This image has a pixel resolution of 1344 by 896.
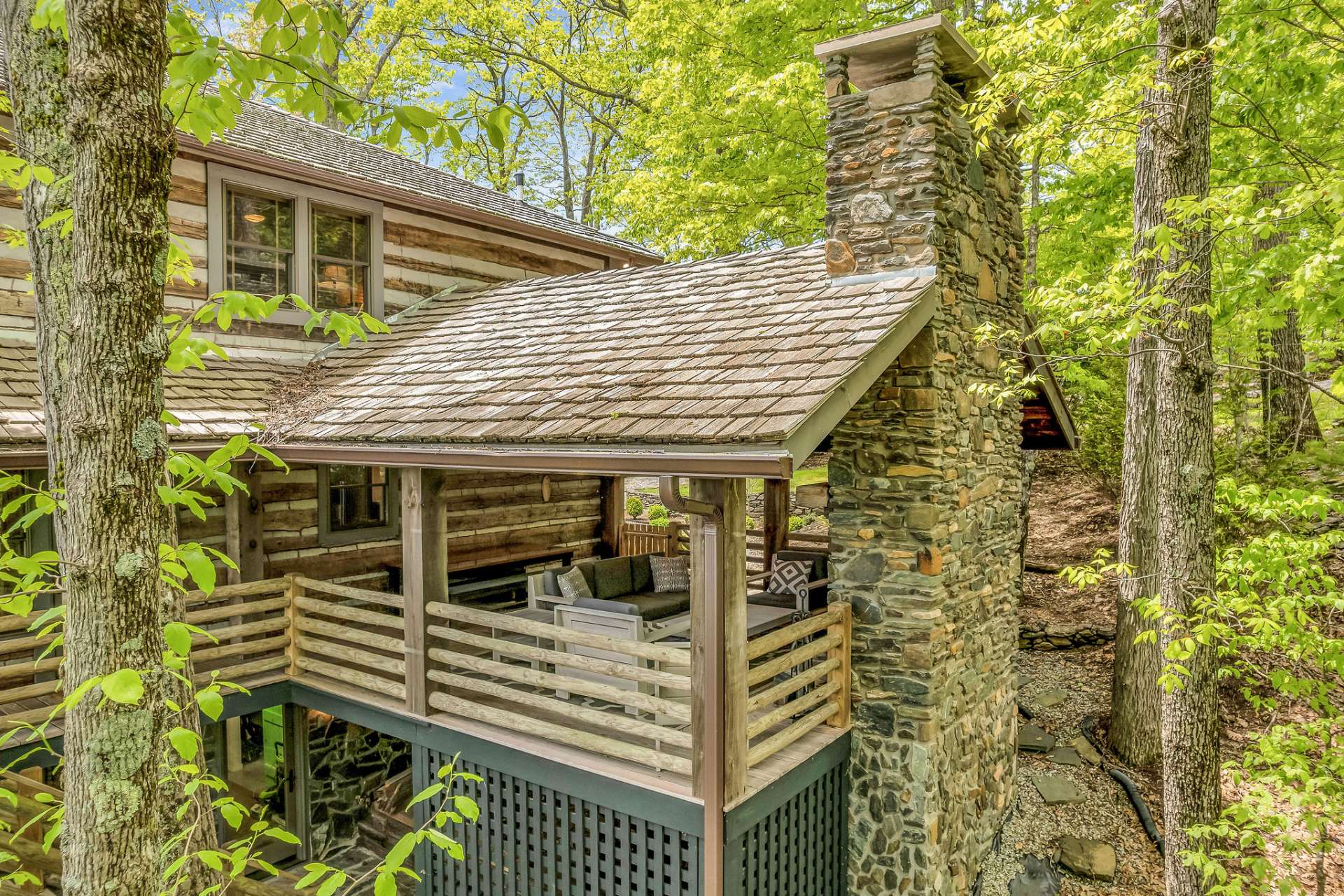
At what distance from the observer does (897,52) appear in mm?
5680

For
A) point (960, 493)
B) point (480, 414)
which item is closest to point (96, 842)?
point (480, 414)

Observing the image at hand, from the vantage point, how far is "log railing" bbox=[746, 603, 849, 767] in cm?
488

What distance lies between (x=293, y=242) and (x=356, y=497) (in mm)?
2753

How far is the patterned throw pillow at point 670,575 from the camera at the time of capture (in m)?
8.31

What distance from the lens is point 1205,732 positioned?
548cm

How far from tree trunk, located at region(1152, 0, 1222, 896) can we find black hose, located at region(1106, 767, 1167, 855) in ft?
6.04

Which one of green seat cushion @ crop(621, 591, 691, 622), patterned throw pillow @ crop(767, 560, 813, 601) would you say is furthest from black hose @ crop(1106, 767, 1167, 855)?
green seat cushion @ crop(621, 591, 691, 622)

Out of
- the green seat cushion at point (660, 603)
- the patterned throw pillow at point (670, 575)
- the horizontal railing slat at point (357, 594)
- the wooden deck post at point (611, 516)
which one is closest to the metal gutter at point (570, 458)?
the horizontal railing slat at point (357, 594)

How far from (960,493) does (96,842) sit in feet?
18.0

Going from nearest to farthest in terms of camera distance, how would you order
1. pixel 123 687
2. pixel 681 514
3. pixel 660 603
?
pixel 123 687 < pixel 681 514 < pixel 660 603

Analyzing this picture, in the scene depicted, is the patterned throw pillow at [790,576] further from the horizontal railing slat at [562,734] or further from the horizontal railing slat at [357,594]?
the horizontal railing slat at [357,594]

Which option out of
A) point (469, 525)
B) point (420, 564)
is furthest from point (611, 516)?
point (420, 564)

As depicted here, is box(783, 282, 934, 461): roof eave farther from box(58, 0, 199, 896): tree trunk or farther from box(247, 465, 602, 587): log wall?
box(247, 465, 602, 587): log wall

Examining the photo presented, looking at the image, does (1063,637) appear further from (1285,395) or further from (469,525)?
(469,525)
